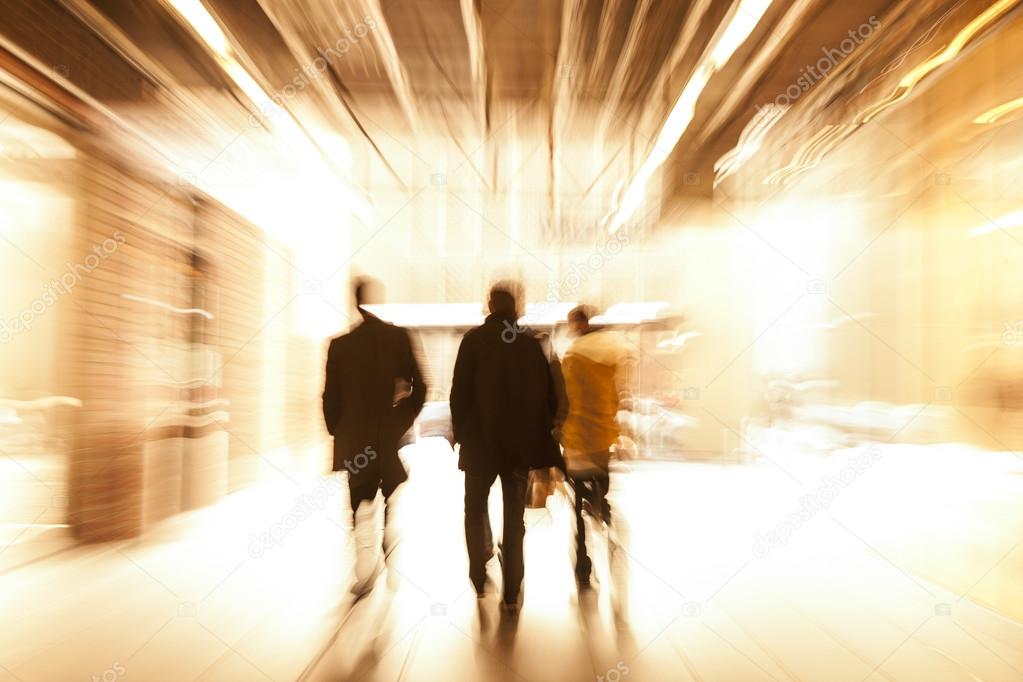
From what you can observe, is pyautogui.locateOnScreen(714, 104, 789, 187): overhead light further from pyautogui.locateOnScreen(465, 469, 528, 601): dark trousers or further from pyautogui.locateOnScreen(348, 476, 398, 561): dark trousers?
pyautogui.locateOnScreen(348, 476, 398, 561): dark trousers

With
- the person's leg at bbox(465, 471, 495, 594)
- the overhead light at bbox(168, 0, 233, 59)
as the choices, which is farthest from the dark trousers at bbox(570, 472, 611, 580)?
the overhead light at bbox(168, 0, 233, 59)

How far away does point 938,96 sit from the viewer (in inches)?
186

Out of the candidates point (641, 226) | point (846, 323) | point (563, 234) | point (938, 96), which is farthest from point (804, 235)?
point (563, 234)

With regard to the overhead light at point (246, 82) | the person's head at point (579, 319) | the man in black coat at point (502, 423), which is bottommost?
the man in black coat at point (502, 423)

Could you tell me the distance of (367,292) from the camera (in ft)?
10.2

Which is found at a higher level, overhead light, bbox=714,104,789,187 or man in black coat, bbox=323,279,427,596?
overhead light, bbox=714,104,789,187

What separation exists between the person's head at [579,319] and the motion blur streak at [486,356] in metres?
0.06

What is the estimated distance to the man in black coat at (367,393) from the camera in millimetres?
3082

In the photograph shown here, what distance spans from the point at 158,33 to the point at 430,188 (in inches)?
180

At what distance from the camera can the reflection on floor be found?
2545mm

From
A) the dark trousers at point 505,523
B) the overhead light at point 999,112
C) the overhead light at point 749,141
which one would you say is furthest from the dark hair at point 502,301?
the overhead light at point 749,141

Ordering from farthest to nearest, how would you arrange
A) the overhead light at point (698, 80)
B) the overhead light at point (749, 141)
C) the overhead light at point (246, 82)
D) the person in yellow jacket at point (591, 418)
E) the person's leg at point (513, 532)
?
the overhead light at point (749, 141) → the overhead light at point (698, 80) → the overhead light at point (246, 82) → the person in yellow jacket at point (591, 418) → the person's leg at point (513, 532)

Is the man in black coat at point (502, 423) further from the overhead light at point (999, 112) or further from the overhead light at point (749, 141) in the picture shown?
the overhead light at point (749, 141)

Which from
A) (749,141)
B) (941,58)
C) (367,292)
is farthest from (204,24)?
(749,141)
